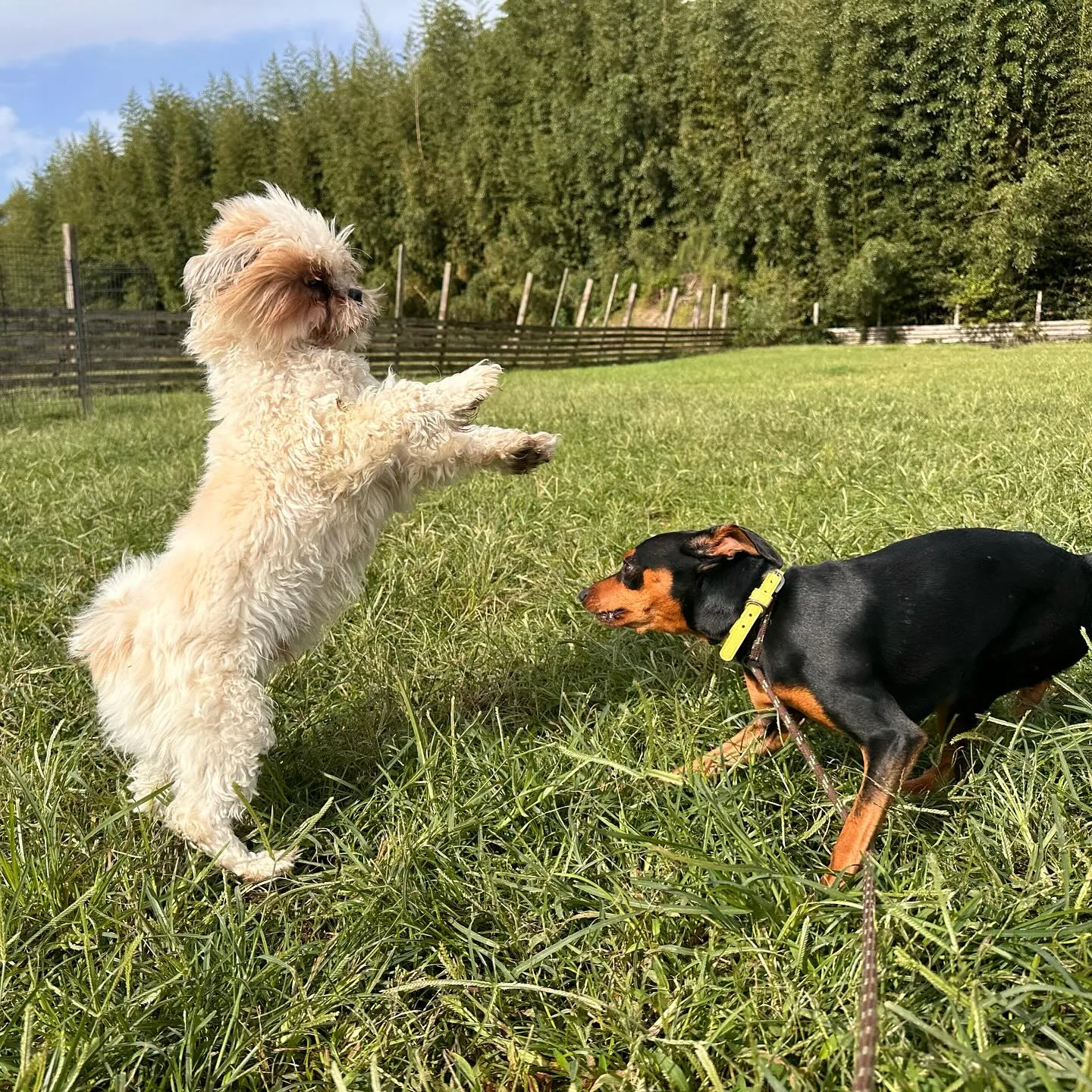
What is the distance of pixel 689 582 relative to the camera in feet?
7.92

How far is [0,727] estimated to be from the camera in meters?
2.47

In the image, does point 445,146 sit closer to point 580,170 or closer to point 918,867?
point 580,170

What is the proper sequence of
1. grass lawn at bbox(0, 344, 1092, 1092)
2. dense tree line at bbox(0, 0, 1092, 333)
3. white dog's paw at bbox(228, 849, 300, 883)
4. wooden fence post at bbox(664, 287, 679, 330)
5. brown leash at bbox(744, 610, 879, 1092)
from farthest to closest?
1. wooden fence post at bbox(664, 287, 679, 330)
2. dense tree line at bbox(0, 0, 1092, 333)
3. white dog's paw at bbox(228, 849, 300, 883)
4. grass lawn at bbox(0, 344, 1092, 1092)
5. brown leash at bbox(744, 610, 879, 1092)

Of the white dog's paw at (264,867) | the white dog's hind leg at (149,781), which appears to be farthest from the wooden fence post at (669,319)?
the white dog's paw at (264,867)

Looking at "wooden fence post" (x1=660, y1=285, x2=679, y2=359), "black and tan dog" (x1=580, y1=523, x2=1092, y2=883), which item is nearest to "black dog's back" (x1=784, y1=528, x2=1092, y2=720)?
"black and tan dog" (x1=580, y1=523, x2=1092, y2=883)

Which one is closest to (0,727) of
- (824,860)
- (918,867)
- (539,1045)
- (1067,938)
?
(539,1045)

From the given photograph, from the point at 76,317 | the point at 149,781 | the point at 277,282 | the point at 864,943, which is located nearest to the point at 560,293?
the point at 76,317

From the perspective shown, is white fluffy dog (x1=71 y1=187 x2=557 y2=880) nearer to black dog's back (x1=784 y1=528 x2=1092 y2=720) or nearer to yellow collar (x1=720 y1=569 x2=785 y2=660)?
yellow collar (x1=720 y1=569 x2=785 y2=660)

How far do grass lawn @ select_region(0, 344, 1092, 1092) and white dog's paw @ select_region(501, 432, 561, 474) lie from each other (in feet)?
2.46

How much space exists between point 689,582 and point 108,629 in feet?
5.57

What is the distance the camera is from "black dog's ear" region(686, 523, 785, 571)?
90.9 inches

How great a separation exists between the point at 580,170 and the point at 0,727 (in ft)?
106

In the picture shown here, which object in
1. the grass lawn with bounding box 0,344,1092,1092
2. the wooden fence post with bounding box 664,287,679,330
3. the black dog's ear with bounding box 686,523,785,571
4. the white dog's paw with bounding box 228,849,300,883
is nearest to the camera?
the grass lawn with bounding box 0,344,1092,1092

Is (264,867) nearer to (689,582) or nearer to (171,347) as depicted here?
(689,582)
